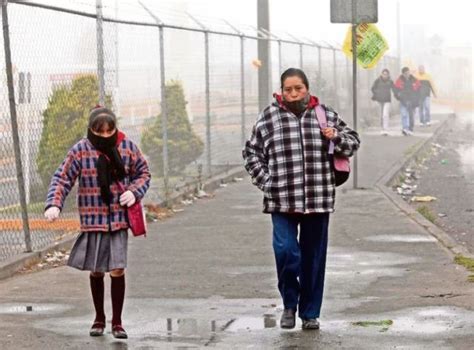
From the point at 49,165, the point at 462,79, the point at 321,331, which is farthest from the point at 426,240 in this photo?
the point at 462,79

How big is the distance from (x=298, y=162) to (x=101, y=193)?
1206mm

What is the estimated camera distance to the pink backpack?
8789mm

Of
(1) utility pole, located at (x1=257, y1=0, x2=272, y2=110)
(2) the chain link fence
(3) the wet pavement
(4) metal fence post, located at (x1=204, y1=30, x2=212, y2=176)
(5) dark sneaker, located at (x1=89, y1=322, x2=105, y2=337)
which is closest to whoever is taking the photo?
(5) dark sneaker, located at (x1=89, y1=322, x2=105, y2=337)

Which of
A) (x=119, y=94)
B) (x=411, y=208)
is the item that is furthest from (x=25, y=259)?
(x=411, y=208)

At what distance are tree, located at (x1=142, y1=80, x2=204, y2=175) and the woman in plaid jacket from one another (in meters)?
9.43

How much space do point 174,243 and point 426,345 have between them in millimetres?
5469

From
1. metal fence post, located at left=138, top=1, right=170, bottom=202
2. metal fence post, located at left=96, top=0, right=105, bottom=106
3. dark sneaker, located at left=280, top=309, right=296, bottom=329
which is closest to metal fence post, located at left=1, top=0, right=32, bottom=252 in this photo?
metal fence post, located at left=96, top=0, right=105, bottom=106

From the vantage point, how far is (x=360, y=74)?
38750 mm

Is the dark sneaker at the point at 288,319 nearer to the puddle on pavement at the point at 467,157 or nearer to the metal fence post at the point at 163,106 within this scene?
the metal fence post at the point at 163,106

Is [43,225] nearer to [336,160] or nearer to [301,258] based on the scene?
[301,258]

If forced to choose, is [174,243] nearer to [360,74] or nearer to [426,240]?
[426,240]

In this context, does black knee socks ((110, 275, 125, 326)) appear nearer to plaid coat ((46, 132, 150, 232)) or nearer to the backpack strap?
plaid coat ((46, 132, 150, 232))

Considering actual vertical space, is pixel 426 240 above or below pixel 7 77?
below

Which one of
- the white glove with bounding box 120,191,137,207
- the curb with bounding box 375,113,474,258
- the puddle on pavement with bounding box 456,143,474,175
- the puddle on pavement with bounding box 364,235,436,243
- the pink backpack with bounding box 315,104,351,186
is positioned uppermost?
the pink backpack with bounding box 315,104,351,186
